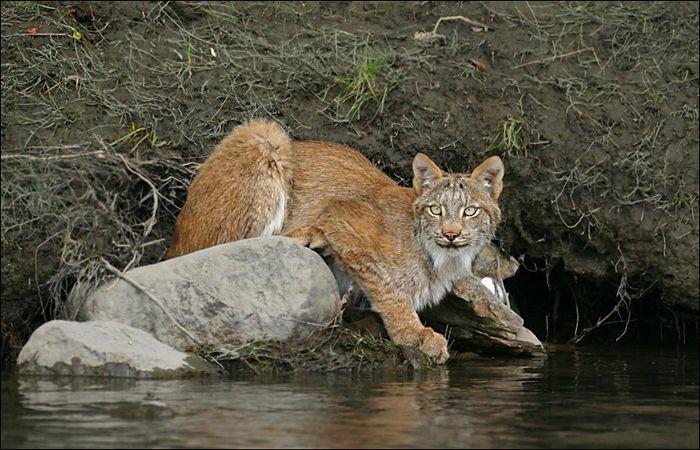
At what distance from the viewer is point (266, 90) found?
10.9 m

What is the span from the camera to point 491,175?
988 cm

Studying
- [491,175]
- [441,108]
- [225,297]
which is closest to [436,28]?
[441,108]

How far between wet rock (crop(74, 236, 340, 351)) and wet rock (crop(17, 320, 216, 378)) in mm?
441

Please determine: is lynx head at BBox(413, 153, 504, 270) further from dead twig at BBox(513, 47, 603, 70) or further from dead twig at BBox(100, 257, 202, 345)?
dead twig at BBox(100, 257, 202, 345)

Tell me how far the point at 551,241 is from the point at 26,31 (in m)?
4.87

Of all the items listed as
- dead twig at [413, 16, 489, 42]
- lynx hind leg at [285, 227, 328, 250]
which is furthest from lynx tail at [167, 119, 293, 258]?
dead twig at [413, 16, 489, 42]

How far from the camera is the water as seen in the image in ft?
21.2

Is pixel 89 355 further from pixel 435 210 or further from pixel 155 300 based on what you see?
pixel 435 210

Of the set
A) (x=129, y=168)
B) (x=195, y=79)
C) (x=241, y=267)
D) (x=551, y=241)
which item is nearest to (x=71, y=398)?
(x=241, y=267)

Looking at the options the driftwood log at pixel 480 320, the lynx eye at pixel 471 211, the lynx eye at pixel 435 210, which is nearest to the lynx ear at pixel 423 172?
the lynx eye at pixel 435 210

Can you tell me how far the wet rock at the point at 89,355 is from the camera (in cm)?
815

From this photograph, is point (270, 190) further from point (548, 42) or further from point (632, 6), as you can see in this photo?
point (632, 6)

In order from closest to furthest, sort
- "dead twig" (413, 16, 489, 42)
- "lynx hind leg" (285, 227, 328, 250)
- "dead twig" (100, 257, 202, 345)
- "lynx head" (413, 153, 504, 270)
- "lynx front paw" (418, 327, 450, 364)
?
"dead twig" (100, 257, 202, 345)
"lynx front paw" (418, 327, 450, 364)
"lynx head" (413, 153, 504, 270)
"lynx hind leg" (285, 227, 328, 250)
"dead twig" (413, 16, 489, 42)

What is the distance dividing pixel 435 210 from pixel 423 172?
0.35m
